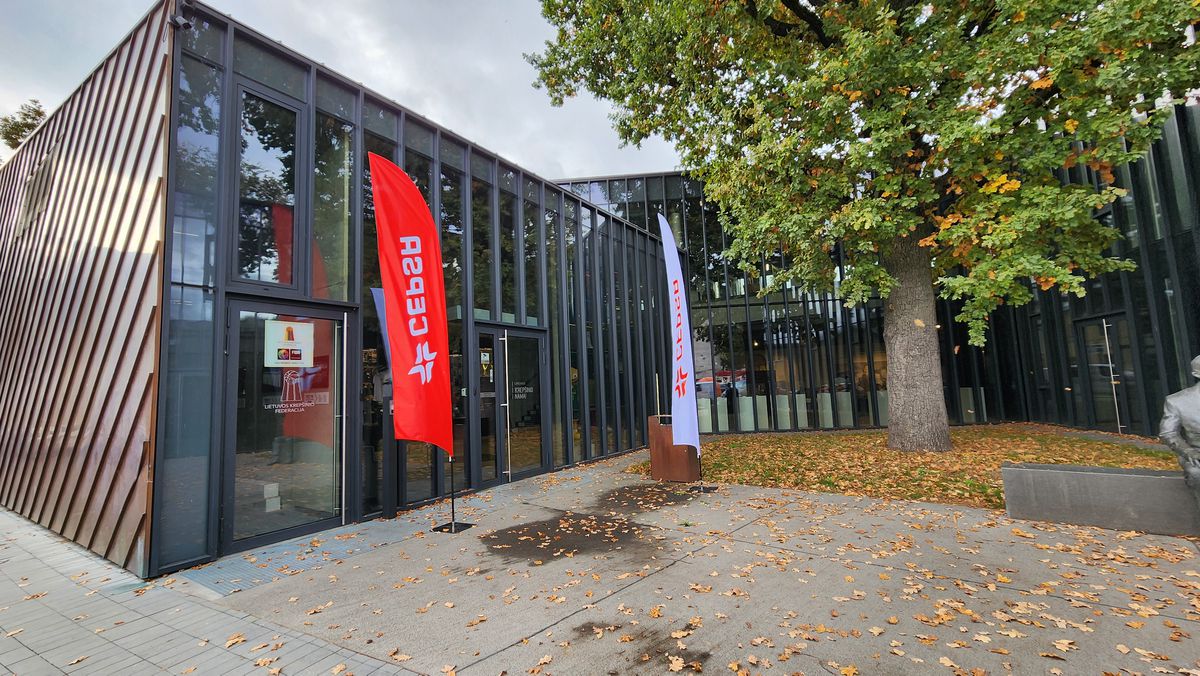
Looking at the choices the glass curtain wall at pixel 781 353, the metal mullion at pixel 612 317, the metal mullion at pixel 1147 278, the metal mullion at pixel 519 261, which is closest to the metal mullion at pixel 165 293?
the metal mullion at pixel 519 261

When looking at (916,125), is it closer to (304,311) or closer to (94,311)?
(304,311)

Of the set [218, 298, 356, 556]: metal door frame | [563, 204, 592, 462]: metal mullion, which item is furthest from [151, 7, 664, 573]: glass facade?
[563, 204, 592, 462]: metal mullion

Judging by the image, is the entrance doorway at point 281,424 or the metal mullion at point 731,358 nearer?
the entrance doorway at point 281,424

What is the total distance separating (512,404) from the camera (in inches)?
370

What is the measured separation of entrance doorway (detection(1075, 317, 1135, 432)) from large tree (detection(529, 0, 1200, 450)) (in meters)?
A: 5.07

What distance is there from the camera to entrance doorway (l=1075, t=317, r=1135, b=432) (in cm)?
1166

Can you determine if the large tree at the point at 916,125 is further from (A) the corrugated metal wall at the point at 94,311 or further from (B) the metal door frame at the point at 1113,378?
(A) the corrugated metal wall at the point at 94,311

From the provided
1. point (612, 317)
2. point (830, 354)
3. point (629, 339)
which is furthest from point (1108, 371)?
point (612, 317)

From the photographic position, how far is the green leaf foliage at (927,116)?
7039 millimetres

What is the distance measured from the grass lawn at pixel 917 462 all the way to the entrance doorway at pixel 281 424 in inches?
216

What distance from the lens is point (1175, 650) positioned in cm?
307

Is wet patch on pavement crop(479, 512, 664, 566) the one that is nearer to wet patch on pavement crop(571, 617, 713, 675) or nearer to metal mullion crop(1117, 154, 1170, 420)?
wet patch on pavement crop(571, 617, 713, 675)

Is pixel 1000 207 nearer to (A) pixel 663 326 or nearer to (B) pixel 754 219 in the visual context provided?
(B) pixel 754 219

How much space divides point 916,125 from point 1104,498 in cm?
550
